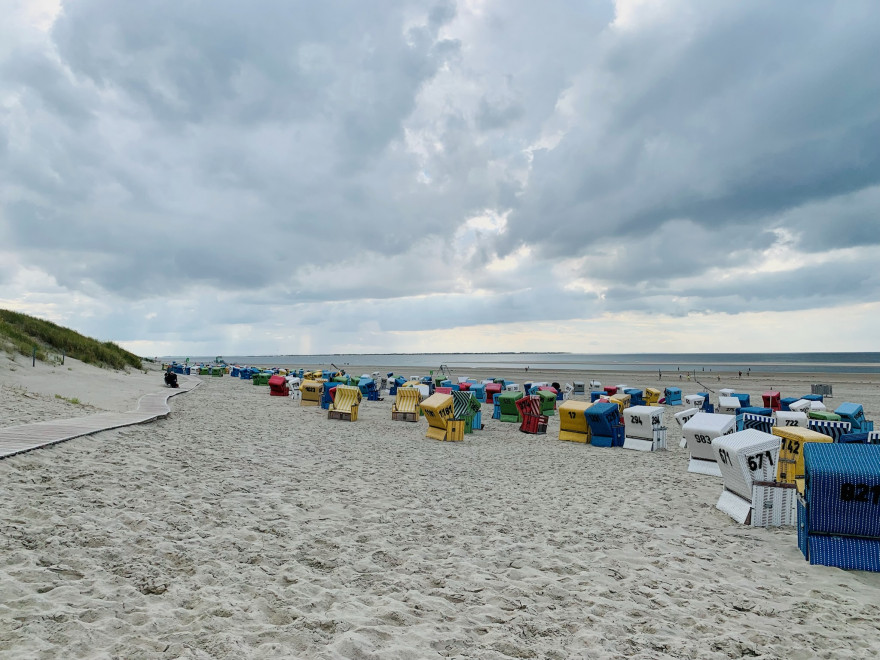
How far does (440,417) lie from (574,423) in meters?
4.41

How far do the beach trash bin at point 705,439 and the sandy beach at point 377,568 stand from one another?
1.83 metres

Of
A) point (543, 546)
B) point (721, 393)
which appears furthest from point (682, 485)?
point (721, 393)

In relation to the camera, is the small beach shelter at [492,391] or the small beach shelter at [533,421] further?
the small beach shelter at [492,391]

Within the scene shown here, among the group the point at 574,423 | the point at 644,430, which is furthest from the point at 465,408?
the point at 644,430

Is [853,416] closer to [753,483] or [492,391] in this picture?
[753,483]

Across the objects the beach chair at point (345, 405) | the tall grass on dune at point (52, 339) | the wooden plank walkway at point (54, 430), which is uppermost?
the tall grass on dune at point (52, 339)

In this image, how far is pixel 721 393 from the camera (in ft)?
83.7

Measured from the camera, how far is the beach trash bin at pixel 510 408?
2062 centimetres

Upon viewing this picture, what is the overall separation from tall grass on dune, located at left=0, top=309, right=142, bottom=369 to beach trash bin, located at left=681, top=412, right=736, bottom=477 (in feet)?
95.7

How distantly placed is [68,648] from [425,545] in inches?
145

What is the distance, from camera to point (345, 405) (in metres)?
18.8

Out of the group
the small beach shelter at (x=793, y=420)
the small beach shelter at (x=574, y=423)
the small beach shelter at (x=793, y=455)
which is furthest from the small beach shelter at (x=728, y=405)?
the small beach shelter at (x=793, y=455)

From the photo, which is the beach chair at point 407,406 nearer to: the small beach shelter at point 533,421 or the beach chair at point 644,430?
the small beach shelter at point 533,421

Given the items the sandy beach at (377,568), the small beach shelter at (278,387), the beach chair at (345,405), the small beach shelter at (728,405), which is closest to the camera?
the sandy beach at (377,568)
